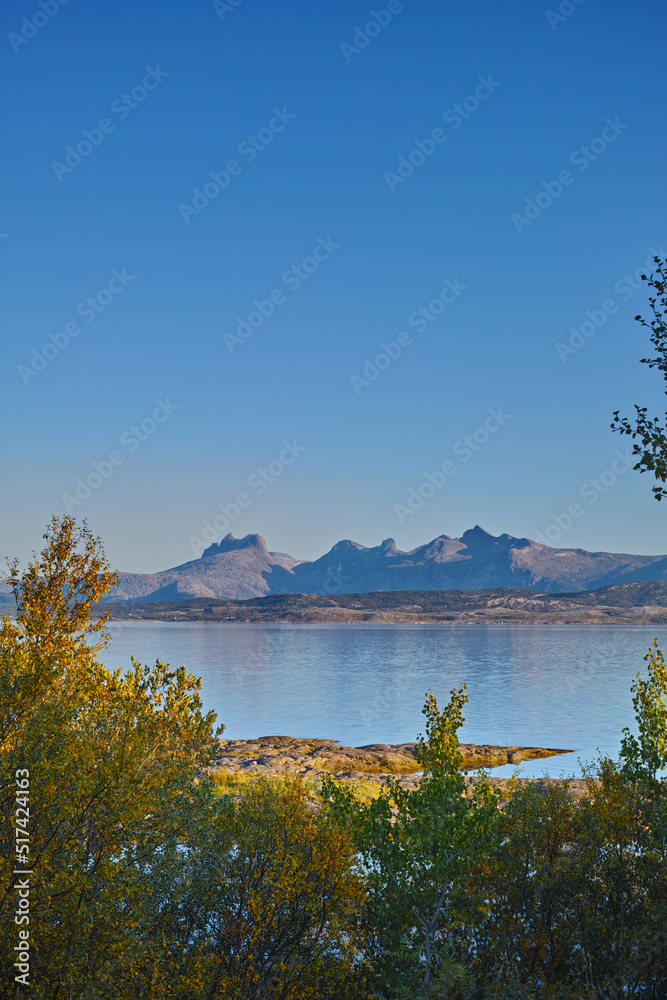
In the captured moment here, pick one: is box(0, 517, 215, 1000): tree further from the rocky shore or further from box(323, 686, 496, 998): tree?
the rocky shore

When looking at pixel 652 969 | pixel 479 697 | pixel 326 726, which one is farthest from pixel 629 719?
pixel 652 969

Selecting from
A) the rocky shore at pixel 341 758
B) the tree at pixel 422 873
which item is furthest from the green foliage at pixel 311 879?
the rocky shore at pixel 341 758

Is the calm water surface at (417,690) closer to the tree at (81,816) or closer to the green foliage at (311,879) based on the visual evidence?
the green foliage at (311,879)

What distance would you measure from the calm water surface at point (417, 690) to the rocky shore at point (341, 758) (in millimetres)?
2107

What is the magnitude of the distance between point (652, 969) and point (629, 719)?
5874cm

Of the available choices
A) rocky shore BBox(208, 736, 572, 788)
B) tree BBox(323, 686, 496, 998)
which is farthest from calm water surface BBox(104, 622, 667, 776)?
tree BBox(323, 686, 496, 998)

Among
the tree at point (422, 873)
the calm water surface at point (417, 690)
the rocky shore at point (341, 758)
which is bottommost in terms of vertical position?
the calm water surface at point (417, 690)

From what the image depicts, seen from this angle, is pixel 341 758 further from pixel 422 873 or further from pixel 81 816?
pixel 81 816

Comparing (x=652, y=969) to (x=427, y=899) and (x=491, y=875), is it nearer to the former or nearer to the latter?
(x=491, y=875)

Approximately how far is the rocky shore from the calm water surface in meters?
2.11

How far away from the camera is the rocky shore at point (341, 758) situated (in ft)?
121

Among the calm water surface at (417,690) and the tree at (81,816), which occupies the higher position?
the tree at (81,816)

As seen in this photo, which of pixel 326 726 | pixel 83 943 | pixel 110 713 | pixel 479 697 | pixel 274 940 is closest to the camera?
pixel 83 943

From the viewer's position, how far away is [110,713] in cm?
1200
